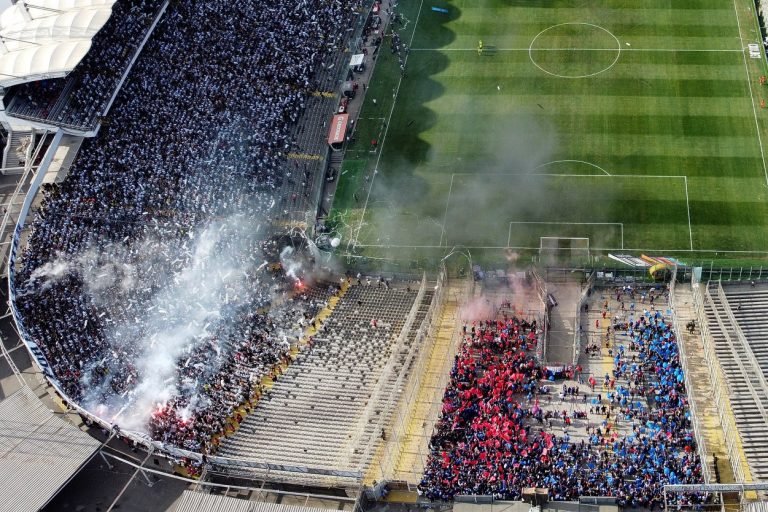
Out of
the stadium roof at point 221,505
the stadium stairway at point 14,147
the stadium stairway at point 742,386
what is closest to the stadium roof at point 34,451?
the stadium roof at point 221,505

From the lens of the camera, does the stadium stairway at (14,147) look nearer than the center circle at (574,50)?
Yes

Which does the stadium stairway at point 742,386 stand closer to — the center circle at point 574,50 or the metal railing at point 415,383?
the metal railing at point 415,383

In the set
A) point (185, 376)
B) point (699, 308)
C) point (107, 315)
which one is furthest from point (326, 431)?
point (699, 308)

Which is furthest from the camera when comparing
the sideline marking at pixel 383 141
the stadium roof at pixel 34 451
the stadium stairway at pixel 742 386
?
the sideline marking at pixel 383 141

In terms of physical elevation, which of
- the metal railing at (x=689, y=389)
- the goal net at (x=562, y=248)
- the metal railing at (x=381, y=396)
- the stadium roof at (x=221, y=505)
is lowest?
the metal railing at (x=381, y=396)

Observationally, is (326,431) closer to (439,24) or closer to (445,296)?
(445,296)

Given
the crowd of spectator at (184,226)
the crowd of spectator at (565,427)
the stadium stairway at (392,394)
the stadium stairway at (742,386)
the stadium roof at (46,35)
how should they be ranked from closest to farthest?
the crowd of spectator at (565,427)
the stadium stairway at (742,386)
the stadium stairway at (392,394)
the crowd of spectator at (184,226)
the stadium roof at (46,35)
